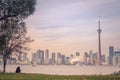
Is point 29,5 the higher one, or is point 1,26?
point 29,5

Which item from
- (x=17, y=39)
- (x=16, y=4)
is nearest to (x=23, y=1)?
(x=16, y=4)

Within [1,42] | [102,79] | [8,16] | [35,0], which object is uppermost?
[35,0]

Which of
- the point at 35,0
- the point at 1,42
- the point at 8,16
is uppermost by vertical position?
the point at 35,0

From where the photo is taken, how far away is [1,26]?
149ft

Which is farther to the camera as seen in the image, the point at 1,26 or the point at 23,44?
the point at 23,44

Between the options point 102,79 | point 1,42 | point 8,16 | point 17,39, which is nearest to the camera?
point 102,79

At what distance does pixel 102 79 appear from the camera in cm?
3028

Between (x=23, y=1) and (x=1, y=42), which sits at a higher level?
(x=23, y=1)

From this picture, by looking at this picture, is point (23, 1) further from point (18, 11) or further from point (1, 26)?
point (1, 26)

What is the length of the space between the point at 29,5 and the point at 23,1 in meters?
1.13

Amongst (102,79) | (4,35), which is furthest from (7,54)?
(102,79)

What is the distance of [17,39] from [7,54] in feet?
14.9

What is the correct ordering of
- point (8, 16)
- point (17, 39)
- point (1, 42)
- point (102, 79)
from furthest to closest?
point (17, 39), point (1, 42), point (8, 16), point (102, 79)

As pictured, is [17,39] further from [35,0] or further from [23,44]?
[35,0]
